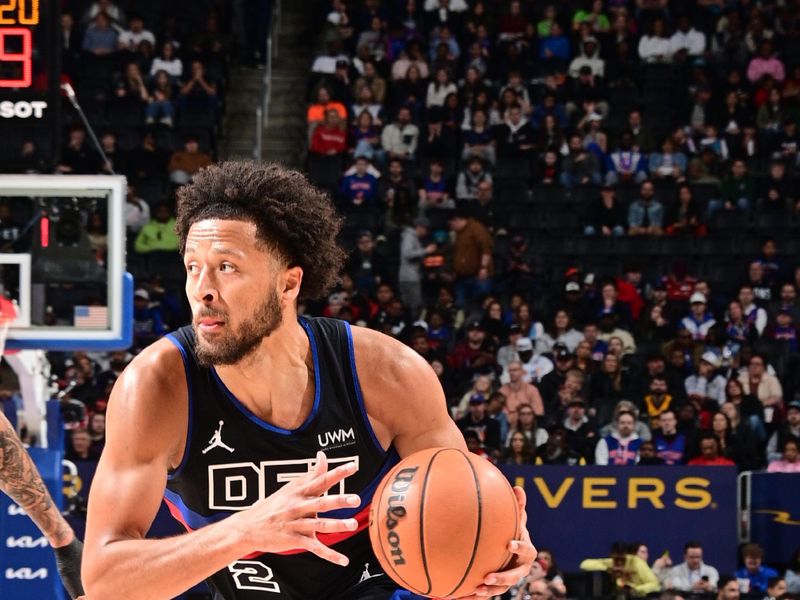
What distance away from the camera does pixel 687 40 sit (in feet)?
53.2

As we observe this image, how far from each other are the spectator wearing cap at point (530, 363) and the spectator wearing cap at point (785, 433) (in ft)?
6.79

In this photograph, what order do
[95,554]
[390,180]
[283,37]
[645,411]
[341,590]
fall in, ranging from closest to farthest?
[95,554], [341,590], [645,411], [390,180], [283,37]

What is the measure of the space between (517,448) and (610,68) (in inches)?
256

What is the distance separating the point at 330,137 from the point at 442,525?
38.8 feet

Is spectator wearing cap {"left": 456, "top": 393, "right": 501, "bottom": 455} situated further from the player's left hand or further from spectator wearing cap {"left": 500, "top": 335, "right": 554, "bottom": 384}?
the player's left hand

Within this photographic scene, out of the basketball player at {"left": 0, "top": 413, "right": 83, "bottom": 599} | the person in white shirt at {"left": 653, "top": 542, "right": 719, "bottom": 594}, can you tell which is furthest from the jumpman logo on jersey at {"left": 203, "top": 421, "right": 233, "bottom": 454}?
the person in white shirt at {"left": 653, "top": 542, "right": 719, "bottom": 594}

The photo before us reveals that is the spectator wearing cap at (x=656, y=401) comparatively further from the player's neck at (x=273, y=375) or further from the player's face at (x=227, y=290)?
the player's face at (x=227, y=290)

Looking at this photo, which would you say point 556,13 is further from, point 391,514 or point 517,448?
point 391,514

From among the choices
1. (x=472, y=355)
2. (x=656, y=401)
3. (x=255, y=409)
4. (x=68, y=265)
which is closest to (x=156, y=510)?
(x=255, y=409)

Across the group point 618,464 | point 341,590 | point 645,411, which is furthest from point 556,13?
point 341,590

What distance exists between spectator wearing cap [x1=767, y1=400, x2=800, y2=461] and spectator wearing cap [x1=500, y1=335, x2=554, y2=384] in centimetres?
207

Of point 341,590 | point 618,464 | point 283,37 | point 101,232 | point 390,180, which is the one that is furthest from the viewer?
point 283,37

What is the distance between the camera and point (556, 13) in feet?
54.1

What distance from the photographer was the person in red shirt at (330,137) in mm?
15094
